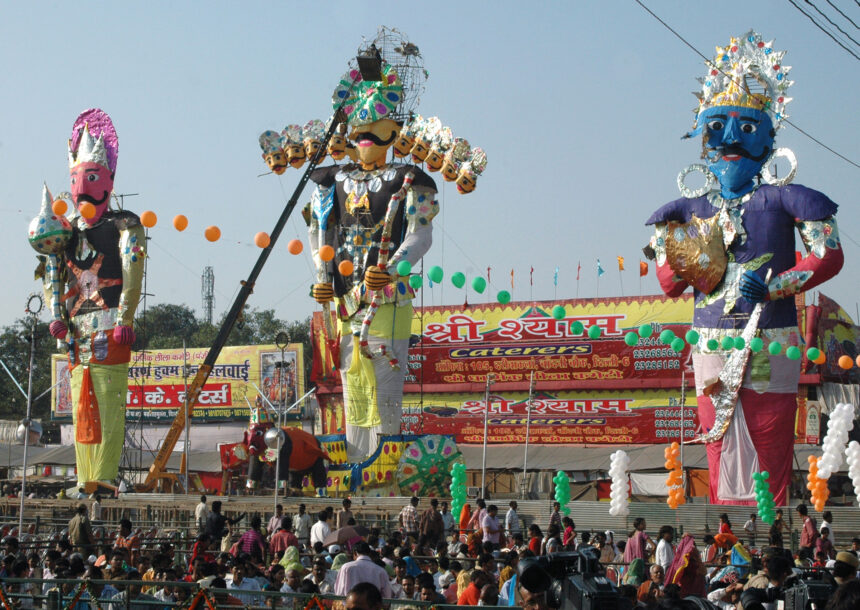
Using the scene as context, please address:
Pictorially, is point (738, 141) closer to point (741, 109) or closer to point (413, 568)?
point (741, 109)

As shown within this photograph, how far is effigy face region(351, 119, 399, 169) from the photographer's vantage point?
24.0 m

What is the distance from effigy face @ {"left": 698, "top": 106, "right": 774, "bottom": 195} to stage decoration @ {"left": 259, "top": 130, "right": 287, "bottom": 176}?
980cm

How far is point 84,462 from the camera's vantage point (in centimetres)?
2553

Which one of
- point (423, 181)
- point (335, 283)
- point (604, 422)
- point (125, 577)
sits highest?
point (423, 181)

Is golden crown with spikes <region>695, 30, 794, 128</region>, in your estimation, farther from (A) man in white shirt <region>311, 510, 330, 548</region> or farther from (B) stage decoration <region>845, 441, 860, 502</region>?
(A) man in white shirt <region>311, 510, 330, 548</region>

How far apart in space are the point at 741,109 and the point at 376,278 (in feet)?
24.2

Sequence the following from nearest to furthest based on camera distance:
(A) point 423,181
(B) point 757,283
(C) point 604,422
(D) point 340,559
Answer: (D) point 340,559
(B) point 757,283
(A) point 423,181
(C) point 604,422

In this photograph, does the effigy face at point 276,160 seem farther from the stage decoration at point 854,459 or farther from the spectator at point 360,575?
the spectator at point 360,575

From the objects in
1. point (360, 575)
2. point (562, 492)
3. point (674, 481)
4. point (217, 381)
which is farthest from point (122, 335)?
point (217, 381)

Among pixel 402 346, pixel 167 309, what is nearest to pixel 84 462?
pixel 402 346

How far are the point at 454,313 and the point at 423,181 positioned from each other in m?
13.5

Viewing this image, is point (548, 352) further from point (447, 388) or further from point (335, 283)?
point (335, 283)

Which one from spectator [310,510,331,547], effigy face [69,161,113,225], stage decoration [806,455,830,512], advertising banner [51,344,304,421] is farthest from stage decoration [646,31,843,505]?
advertising banner [51,344,304,421]

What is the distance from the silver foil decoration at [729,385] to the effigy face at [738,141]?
1.70 metres
